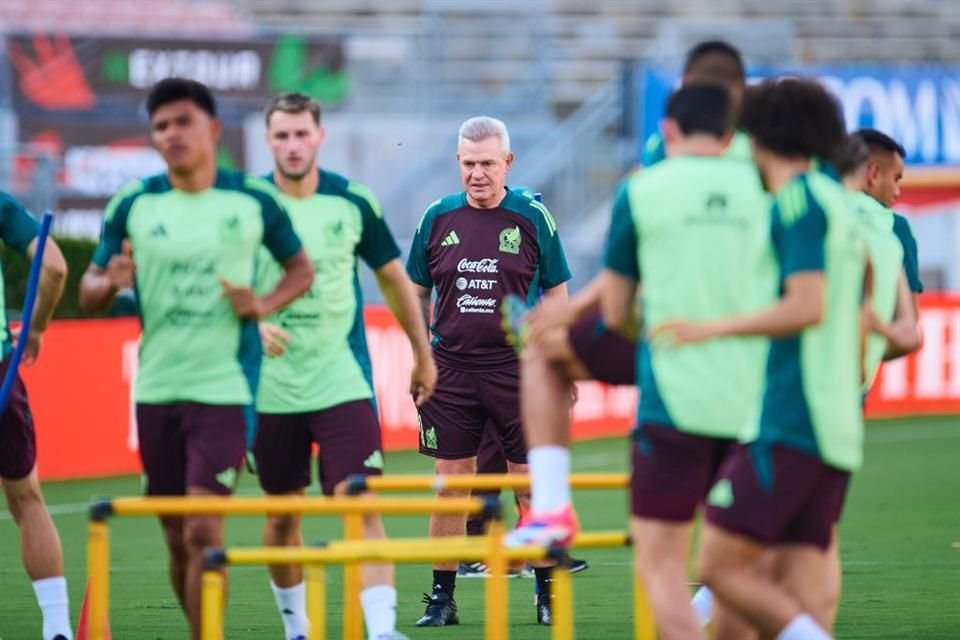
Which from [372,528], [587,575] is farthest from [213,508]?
[587,575]

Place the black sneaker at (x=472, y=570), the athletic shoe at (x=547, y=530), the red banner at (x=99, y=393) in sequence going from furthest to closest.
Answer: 1. the red banner at (x=99, y=393)
2. the black sneaker at (x=472, y=570)
3. the athletic shoe at (x=547, y=530)

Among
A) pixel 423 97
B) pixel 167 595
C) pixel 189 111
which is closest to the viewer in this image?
pixel 189 111

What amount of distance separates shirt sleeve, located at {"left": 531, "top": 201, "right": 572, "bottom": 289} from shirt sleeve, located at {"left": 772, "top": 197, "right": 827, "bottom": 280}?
167 inches

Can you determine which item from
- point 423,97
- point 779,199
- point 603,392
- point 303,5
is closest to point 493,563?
point 779,199

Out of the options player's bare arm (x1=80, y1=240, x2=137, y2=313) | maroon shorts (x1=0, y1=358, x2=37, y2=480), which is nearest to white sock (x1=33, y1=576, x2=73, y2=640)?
maroon shorts (x1=0, y1=358, x2=37, y2=480)

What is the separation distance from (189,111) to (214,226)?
0.43 meters

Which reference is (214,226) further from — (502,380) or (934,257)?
(934,257)

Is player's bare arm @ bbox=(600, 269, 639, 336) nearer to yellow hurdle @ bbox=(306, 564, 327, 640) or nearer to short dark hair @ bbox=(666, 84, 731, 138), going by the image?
short dark hair @ bbox=(666, 84, 731, 138)

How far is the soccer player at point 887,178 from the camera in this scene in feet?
27.0

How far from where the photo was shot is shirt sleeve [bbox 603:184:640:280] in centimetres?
592

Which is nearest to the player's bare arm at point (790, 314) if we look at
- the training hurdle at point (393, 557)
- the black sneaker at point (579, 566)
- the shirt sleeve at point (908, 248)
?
the training hurdle at point (393, 557)

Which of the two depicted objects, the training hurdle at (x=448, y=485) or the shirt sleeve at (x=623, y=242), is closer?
the shirt sleeve at (x=623, y=242)

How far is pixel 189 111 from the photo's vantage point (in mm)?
7117

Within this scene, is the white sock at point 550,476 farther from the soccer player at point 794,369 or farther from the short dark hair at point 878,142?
the short dark hair at point 878,142
